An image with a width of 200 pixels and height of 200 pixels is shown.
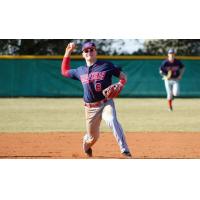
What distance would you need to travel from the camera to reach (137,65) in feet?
64.1

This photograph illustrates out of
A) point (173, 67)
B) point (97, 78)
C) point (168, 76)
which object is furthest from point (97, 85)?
point (173, 67)

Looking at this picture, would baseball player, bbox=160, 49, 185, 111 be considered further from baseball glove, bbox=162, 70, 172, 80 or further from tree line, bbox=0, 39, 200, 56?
tree line, bbox=0, 39, 200, 56

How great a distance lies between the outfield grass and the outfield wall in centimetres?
31

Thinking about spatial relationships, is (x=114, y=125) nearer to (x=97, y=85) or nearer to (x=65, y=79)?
(x=97, y=85)

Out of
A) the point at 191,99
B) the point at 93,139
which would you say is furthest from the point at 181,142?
the point at 191,99

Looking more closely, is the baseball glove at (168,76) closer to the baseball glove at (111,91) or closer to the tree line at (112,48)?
the tree line at (112,48)

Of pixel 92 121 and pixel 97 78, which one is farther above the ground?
pixel 97 78

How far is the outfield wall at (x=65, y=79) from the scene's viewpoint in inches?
639

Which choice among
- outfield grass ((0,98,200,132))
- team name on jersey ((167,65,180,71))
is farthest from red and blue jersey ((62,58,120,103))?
team name on jersey ((167,65,180,71))

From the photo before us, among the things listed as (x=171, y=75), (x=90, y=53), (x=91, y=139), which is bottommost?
(x=91, y=139)

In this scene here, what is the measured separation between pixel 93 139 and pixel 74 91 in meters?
10.8

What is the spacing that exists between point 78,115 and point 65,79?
4.34 m

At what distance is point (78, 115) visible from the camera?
13.9m

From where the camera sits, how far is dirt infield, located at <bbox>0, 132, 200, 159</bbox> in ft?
25.4
